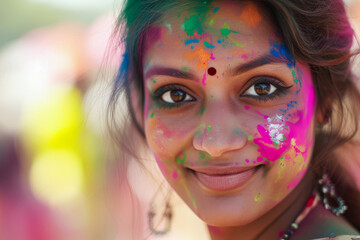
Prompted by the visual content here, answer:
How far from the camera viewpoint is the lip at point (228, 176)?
1315 millimetres

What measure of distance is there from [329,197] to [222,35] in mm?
671

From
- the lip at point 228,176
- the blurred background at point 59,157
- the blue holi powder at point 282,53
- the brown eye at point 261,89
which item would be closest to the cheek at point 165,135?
the lip at point 228,176

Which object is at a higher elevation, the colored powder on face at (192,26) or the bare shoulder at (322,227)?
the colored powder on face at (192,26)

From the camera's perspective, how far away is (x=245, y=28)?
129 cm

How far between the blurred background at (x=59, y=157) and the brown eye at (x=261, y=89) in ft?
5.15

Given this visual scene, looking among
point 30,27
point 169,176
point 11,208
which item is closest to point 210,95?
point 169,176

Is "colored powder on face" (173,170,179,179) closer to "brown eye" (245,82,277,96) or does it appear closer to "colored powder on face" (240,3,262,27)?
"brown eye" (245,82,277,96)

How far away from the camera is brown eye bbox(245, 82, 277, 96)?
1.33m

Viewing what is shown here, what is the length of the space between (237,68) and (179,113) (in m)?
0.26

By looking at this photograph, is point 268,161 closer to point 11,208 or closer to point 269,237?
point 269,237

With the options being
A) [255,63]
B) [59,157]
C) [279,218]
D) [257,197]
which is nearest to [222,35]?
[255,63]

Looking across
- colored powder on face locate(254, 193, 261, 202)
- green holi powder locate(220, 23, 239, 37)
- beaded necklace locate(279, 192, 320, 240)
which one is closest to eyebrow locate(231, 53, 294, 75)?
green holi powder locate(220, 23, 239, 37)

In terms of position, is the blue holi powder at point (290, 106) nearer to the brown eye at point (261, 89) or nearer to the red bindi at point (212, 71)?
the brown eye at point (261, 89)

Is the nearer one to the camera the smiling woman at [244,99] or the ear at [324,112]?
the smiling woman at [244,99]
